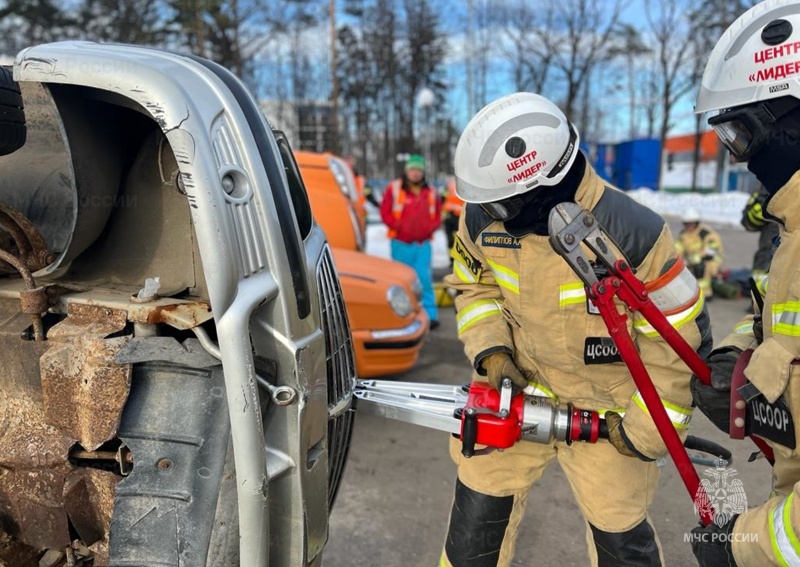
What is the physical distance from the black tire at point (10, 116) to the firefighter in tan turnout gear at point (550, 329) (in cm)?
134

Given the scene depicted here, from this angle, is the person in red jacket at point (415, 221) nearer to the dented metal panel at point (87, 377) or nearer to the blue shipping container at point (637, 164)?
the dented metal panel at point (87, 377)

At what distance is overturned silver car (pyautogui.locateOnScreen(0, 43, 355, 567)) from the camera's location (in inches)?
60.2

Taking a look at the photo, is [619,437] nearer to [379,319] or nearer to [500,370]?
[500,370]

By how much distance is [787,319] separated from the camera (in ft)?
5.13

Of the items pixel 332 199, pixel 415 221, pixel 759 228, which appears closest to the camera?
pixel 332 199

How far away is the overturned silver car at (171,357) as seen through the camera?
153cm

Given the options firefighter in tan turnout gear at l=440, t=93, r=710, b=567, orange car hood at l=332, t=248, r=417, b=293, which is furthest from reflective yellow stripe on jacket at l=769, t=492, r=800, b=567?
orange car hood at l=332, t=248, r=417, b=293

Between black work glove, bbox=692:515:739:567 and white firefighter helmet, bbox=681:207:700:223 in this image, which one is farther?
white firefighter helmet, bbox=681:207:700:223

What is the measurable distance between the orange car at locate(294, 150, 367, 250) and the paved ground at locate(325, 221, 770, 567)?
175 cm

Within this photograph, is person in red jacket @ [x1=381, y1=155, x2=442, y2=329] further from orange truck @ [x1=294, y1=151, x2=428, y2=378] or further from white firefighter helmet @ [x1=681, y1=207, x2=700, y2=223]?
white firefighter helmet @ [x1=681, y1=207, x2=700, y2=223]

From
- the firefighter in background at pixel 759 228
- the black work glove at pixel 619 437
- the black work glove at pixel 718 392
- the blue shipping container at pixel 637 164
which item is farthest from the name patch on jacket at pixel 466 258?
the blue shipping container at pixel 637 164

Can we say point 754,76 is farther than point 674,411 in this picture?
No

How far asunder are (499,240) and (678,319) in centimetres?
64

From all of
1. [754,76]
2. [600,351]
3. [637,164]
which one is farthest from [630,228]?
[637,164]
